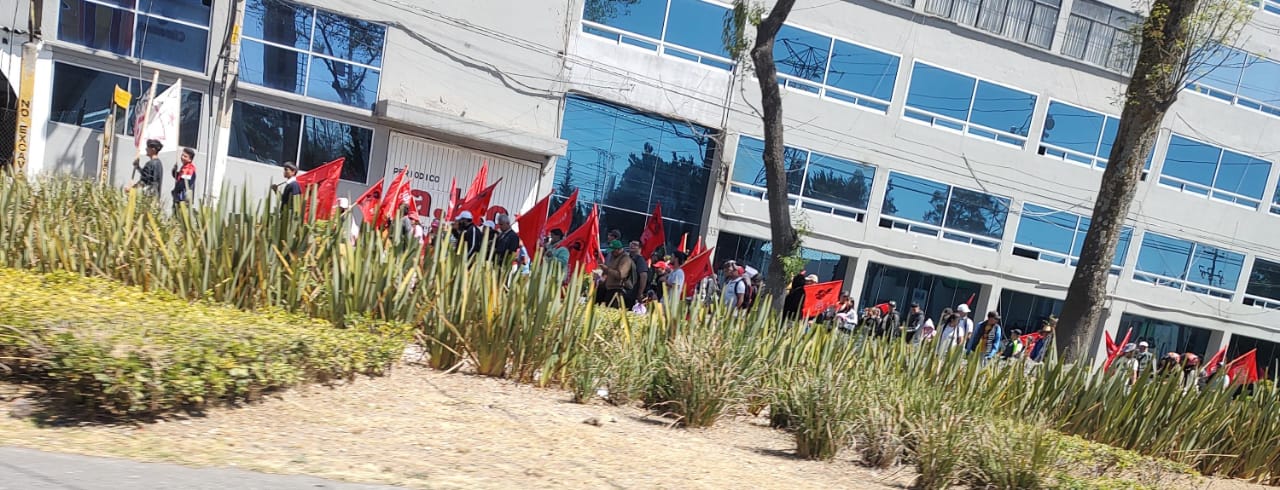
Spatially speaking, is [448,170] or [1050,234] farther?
[1050,234]

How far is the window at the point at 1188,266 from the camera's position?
25578mm

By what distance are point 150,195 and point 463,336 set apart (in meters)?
3.11

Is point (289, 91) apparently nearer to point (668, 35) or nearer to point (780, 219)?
point (668, 35)

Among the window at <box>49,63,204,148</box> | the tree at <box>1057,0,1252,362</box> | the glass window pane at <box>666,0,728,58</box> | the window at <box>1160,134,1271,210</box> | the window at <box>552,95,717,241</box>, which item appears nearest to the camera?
the tree at <box>1057,0,1252,362</box>

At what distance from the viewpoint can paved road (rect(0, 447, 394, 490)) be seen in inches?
130

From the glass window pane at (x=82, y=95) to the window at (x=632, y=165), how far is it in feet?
28.1

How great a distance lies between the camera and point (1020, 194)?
2361 cm

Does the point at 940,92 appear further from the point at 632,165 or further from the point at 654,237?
the point at 654,237

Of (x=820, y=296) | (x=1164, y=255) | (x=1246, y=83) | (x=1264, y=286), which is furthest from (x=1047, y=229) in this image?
(x=820, y=296)

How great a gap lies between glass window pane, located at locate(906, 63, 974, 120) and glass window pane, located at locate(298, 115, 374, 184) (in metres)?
12.9

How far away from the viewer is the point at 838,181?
2194 cm

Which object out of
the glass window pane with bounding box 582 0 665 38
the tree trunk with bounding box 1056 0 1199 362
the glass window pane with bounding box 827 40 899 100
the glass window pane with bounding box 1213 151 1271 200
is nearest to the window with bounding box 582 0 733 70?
the glass window pane with bounding box 582 0 665 38

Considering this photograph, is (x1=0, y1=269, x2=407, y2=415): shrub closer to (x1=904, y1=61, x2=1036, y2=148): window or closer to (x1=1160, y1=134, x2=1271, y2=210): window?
(x1=904, y1=61, x2=1036, y2=148): window

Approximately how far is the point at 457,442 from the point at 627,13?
639 inches
